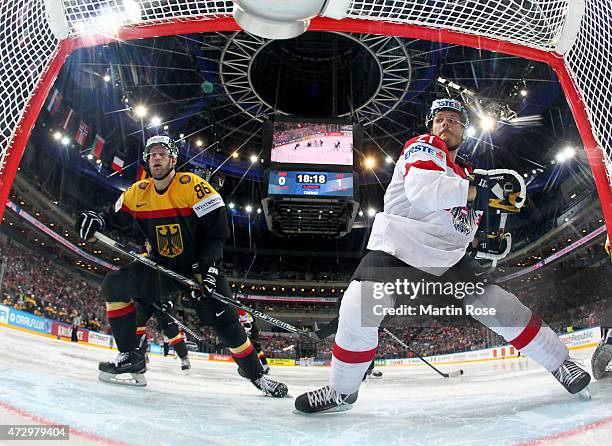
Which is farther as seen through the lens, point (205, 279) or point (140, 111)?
point (140, 111)

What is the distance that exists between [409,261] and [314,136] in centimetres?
520

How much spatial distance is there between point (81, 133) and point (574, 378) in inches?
490

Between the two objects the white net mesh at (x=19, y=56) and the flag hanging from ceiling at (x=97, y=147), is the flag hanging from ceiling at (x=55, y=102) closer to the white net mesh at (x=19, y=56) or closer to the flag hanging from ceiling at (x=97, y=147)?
the flag hanging from ceiling at (x=97, y=147)

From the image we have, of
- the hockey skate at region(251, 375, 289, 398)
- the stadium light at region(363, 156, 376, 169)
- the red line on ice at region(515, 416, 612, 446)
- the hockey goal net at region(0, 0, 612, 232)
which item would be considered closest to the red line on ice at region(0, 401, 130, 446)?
the hockey goal net at region(0, 0, 612, 232)

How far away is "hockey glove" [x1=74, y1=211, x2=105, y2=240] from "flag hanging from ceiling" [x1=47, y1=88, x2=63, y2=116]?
946 centimetres

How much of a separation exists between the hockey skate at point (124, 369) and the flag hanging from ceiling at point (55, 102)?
9.79 m

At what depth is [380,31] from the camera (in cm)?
120

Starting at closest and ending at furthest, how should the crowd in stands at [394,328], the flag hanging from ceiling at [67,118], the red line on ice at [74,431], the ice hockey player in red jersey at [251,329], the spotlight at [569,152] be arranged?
the red line on ice at [74,431] < the ice hockey player in red jersey at [251,329] < the crowd in stands at [394,328] < the spotlight at [569,152] < the flag hanging from ceiling at [67,118]

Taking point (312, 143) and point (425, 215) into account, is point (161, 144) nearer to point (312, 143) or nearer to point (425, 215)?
point (425, 215)

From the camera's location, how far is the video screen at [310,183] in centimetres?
623


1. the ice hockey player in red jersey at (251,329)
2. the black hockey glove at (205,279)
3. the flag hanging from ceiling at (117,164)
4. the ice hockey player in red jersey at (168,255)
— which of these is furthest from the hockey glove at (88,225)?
the flag hanging from ceiling at (117,164)

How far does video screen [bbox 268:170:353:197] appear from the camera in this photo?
6230mm

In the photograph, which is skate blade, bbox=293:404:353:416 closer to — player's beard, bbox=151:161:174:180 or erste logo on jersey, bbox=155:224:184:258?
erste logo on jersey, bbox=155:224:184:258

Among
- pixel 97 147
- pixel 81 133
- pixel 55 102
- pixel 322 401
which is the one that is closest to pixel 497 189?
pixel 322 401
